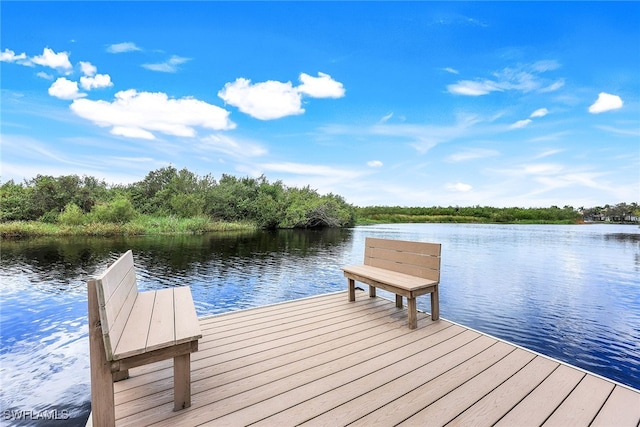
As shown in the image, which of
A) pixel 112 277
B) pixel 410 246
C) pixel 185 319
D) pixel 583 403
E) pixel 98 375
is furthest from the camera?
pixel 410 246

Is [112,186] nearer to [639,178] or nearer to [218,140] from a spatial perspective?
[218,140]

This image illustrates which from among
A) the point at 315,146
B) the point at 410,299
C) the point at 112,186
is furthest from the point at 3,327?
the point at 112,186

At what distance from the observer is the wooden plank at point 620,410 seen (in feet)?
5.79

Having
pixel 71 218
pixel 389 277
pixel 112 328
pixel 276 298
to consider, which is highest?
pixel 71 218

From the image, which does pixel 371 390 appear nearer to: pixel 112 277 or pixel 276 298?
pixel 112 277

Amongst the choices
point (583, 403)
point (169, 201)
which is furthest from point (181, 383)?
point (169, 201)

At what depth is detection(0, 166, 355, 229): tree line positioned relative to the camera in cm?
2400

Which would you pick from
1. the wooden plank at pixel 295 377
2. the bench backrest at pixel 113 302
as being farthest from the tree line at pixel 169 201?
the wooden plank at pixel 295 377

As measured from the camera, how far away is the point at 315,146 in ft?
110

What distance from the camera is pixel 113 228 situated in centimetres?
2052

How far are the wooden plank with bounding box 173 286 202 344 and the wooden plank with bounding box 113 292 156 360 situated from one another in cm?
19

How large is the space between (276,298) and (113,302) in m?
5.17

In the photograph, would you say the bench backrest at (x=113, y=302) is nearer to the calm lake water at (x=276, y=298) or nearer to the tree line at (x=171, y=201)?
the calm lake water at (x=276, y=298)

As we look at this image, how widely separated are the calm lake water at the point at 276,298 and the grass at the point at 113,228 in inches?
283
